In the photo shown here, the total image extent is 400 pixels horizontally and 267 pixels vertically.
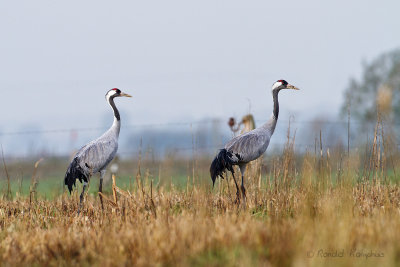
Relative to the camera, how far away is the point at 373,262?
4215 millimetres

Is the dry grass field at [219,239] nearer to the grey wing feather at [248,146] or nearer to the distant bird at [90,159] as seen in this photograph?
the grey wing feather at [248,146]

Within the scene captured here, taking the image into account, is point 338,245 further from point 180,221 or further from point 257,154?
point 257,154

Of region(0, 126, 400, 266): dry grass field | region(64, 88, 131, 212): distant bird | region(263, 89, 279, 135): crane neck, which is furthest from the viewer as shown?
region(263, 89, 279, 135): crane neck

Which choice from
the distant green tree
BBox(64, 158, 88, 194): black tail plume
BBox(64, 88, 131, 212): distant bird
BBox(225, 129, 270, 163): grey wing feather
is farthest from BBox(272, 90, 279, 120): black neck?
the distant green tree

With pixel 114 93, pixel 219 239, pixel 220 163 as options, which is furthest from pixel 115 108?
pixel 219 239

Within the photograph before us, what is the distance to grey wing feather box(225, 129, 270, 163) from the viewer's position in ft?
26.1

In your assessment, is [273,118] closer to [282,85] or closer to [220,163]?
[282,85]

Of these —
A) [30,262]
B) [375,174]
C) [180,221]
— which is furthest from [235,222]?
[375,174]

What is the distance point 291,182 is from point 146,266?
3.79 metres

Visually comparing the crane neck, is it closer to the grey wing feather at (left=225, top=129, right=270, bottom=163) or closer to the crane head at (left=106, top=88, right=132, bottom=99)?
the grey wing feather at (left=225, top=129, right=270, bottom=163)

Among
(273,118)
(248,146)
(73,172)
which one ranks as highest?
(273,118)

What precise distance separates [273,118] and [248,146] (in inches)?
33.3

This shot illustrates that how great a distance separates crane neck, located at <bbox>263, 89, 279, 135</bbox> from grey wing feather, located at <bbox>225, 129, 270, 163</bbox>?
0.35 metres

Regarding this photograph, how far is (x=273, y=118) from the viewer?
28.2 feet
